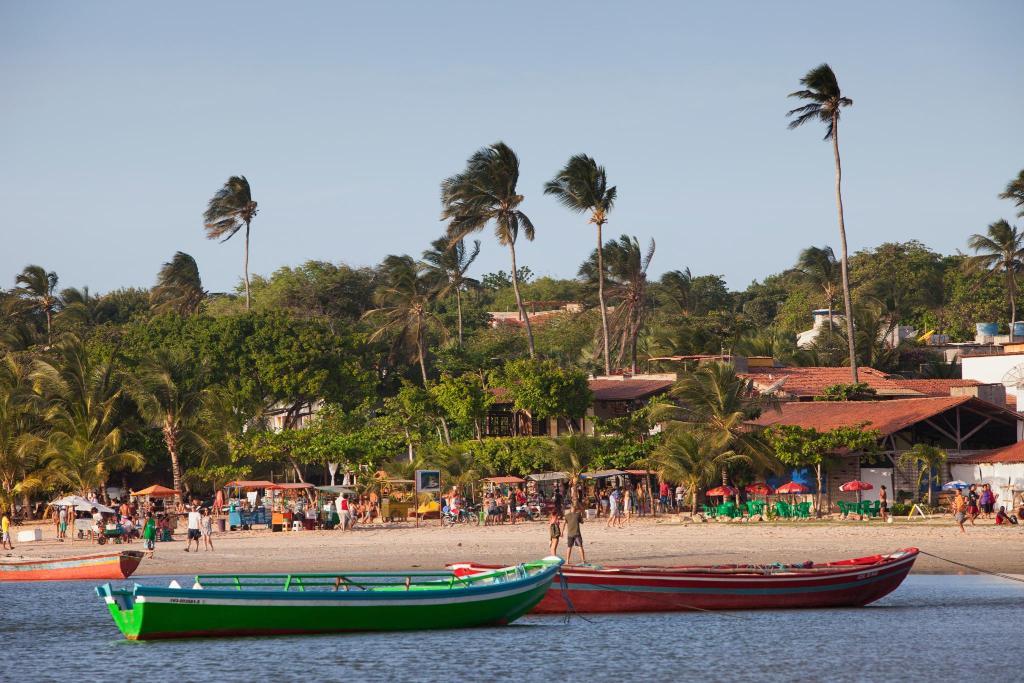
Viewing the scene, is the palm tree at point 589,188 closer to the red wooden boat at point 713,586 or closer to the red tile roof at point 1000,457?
the red tile roof at point 1000,457

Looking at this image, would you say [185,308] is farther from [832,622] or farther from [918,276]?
Answer: [832,622]

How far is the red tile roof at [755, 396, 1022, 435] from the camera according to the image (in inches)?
1710

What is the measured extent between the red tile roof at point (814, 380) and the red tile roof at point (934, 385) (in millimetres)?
583

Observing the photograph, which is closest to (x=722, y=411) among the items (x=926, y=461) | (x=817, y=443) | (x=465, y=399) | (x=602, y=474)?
(x=817, y=443)

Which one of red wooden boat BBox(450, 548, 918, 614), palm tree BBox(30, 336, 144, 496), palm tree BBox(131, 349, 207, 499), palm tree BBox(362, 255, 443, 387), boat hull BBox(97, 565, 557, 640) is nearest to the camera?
boat hull BBox(97, 565, 557, 640)

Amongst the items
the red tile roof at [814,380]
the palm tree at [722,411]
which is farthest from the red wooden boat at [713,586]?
the red tile roof at [814,380]

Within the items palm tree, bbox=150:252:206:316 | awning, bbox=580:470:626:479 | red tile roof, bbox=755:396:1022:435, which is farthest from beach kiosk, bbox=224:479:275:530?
palm tree, bbox=150:252:206:316

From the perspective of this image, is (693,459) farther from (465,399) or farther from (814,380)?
(814,380)

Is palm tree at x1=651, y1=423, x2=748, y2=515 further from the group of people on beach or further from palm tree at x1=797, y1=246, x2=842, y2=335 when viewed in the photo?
palm tree at x1=797, y1=246, x2=842, y2=335

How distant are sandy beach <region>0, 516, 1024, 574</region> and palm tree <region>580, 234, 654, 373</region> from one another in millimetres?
32315

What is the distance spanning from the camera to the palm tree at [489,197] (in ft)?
208

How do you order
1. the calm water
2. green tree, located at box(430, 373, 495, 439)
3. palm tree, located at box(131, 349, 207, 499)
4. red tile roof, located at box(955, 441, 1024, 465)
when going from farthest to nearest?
1. green tree, located at box(430, 373, 495, 439)
2. palm tree, located at box(131, 349, 207, 499)
3. red tile roof, located at box(955, 441, 1024, 465)
4. the calm water

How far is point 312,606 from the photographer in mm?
21641

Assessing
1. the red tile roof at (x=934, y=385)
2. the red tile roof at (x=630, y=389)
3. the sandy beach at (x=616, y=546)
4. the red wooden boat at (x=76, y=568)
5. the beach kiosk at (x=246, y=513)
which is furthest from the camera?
the red tile roof at (x=934, y=385)
